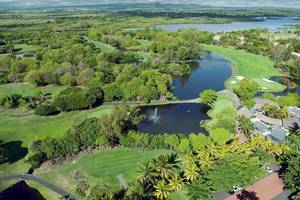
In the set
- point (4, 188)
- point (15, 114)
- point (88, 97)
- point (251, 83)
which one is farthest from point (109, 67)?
point (4, 188)

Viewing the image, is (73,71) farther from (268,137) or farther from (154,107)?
(268,137)

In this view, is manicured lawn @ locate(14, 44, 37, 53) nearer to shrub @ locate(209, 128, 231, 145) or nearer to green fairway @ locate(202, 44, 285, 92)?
green fairway @ locate(202, 44, 285, 92)

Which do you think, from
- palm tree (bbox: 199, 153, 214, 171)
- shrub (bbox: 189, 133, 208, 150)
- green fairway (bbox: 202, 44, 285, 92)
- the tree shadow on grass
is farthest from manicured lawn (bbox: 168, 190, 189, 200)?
green fairway (bbox: 202, 44, 285, 92)

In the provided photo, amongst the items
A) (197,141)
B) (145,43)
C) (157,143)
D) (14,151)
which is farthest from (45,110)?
(145,43)

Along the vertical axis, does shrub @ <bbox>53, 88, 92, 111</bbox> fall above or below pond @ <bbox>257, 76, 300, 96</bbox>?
above

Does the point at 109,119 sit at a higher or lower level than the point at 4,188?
higher

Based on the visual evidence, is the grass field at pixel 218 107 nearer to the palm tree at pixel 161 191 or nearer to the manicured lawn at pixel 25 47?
the palm tree at pixel 161 191
